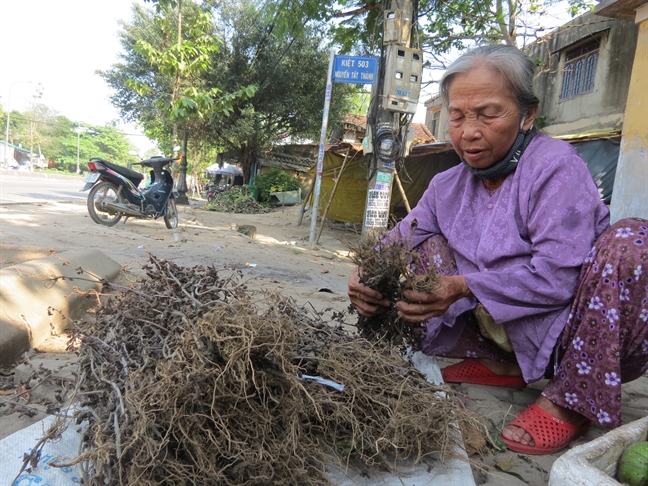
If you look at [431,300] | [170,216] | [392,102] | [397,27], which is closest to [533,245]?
[431,300]

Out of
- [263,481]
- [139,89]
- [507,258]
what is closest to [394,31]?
[507,258]

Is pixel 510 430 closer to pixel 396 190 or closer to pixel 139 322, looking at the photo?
pixel 139 322

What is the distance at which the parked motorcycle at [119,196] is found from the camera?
7.12 meters

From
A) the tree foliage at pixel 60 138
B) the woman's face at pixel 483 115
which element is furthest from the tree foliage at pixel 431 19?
the tree foliage at pixel 60 138

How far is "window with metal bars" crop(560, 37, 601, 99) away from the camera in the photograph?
10.4 metres

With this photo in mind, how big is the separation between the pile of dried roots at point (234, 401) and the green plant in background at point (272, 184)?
658 inches

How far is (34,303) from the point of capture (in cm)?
235

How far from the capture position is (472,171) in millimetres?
1926

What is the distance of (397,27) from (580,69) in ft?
24.4

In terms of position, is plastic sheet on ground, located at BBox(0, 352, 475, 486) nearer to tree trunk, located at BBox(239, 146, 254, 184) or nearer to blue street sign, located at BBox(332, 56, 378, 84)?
blue street sign, located at BBox(332, 56, 378, 84)

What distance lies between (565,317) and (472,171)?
73 cm

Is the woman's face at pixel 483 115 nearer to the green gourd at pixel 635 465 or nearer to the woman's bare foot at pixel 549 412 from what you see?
the woman's bare foot at pixel 549 412

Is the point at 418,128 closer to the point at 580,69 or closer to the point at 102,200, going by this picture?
the point at 580,69

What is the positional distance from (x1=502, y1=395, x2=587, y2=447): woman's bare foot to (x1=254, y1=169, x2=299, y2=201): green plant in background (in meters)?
16.8
